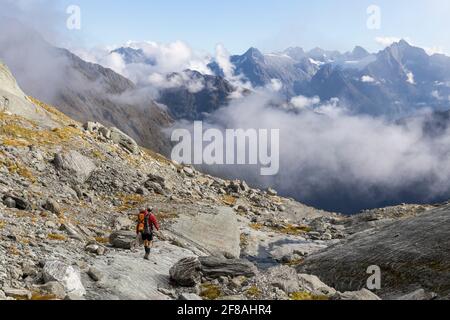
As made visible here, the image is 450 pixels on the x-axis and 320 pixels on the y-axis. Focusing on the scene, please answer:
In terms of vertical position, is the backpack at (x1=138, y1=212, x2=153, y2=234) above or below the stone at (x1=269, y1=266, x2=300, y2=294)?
above

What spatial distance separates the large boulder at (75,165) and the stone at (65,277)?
30984 mm

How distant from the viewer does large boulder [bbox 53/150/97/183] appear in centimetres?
5203

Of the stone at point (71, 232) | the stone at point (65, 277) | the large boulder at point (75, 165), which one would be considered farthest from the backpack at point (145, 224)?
the large boulder at point (75, 165)

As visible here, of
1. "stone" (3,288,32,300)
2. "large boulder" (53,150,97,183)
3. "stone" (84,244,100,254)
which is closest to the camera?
"stone" (3,288,32,300)

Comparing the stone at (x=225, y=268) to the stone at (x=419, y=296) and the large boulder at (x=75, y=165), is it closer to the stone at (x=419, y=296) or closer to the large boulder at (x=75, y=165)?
the stone at (x=419, y=296)

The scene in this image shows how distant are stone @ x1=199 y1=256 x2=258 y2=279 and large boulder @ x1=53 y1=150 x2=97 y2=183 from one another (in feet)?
95.6

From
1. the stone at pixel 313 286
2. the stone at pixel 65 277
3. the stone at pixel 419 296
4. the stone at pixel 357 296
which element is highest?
the stone at pixel 65 277

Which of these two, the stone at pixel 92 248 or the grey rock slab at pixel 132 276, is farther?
the stone at pixel 92 248

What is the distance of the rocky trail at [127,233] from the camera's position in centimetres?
2373

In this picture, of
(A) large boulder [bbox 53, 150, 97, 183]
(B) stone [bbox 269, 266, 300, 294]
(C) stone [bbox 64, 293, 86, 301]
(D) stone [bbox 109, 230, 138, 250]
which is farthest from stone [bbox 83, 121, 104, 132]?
(C) stone [bbox 64, 293, 86, 301]

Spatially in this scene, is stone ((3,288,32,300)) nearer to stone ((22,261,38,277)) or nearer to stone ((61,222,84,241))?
stone ((22,261,38,277))

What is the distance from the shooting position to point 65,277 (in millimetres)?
21469

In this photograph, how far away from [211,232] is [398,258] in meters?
21.4
